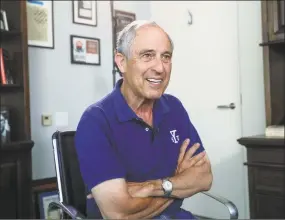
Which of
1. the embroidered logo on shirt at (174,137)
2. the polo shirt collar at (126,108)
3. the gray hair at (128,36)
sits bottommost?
the embroidered logo on shirt at (174,137)

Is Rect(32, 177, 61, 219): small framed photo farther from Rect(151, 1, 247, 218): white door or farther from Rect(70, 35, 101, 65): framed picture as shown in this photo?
Rect(151, 1, 247, 218): white door

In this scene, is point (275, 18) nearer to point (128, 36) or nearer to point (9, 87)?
point (128, 36)

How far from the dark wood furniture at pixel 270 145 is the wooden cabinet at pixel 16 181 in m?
1.46

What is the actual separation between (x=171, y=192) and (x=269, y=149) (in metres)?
1.23

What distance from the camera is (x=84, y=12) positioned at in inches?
137

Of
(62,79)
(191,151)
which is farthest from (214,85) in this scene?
(191,151)

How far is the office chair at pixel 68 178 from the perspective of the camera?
5.12 ft

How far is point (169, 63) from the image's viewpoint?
149cm

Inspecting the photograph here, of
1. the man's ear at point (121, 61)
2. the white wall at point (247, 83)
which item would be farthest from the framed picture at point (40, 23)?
the man's ear at point (121, 61)

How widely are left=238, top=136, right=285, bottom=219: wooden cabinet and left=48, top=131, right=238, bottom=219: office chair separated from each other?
910 millimetres

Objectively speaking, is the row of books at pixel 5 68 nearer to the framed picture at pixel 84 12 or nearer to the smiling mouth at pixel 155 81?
the framed picture at pixel 84 12

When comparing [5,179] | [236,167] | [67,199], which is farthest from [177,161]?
[236,167]

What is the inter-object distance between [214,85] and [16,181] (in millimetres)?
1816

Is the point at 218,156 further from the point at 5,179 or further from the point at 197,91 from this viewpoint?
the point at 5,179
